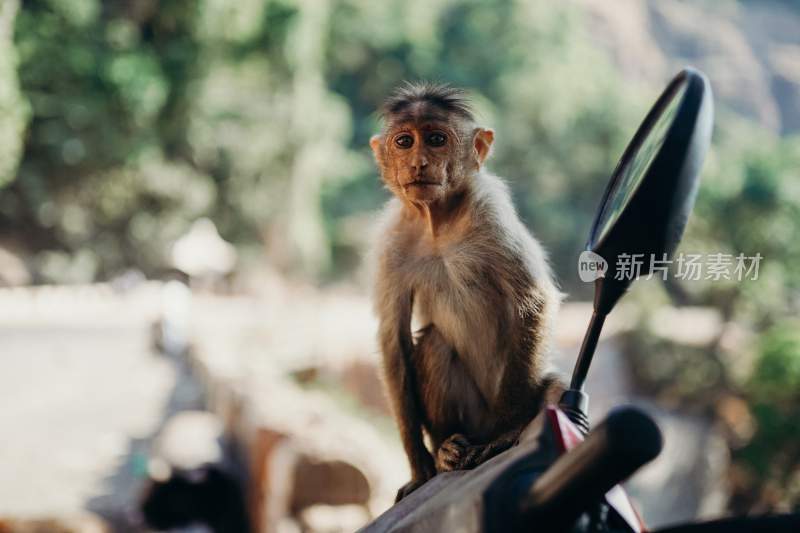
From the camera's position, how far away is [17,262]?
18.2m

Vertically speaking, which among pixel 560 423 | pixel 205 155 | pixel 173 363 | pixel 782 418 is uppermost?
pixel 205 155

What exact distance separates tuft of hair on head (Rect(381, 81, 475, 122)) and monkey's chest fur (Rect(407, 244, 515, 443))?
391 millimetres

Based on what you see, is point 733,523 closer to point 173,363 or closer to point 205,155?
point 173,363

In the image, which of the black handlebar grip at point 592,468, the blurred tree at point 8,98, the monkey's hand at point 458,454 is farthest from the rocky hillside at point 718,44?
the black handlebar grip at point 592,468

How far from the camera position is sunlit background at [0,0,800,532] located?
6957mm

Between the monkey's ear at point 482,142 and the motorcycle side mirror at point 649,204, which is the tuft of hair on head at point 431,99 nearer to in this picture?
the monkey's ear at point 482,142

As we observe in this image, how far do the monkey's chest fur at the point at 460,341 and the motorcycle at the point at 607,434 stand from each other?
25.6 inches

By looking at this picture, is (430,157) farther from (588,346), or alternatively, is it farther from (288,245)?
(288,245)

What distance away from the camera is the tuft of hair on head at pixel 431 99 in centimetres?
198

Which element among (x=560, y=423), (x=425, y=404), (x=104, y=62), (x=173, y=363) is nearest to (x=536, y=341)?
(x=425, y=404)

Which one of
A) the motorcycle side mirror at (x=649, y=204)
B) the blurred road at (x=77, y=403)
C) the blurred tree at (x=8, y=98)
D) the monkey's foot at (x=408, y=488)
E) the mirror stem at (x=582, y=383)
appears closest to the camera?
the motorcycle side mirror at (x=649, y=204)

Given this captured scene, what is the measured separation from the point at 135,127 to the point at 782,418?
45.1 ft

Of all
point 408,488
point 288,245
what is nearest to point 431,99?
point 408,488

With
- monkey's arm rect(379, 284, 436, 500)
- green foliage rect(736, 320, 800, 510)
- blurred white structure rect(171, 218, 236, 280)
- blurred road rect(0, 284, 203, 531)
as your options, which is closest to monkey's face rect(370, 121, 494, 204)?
monkey's arm rect(379, 284, 436, 500)
